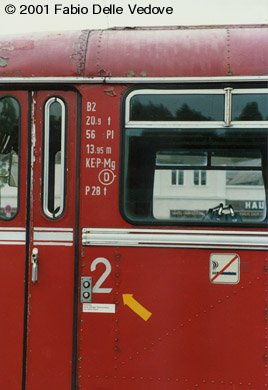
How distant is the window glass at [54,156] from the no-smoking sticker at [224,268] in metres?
1.28

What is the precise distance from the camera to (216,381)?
2.98 m

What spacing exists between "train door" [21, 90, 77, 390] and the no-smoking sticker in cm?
109

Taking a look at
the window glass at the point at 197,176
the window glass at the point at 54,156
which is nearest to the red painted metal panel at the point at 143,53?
the window glass at the point at 54,156

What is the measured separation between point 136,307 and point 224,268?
74 centimetres

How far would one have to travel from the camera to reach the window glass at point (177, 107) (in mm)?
2994

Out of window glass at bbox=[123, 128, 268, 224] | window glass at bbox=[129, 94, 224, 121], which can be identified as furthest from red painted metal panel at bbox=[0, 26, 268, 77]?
window glass at bbox=[123, 128, 268, 224]

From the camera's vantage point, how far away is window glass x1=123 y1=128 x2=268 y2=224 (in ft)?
9.80

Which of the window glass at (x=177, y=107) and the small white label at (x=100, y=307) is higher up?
the window glass at (x=177, y=107)

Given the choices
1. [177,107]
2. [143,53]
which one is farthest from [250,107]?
[143,53]

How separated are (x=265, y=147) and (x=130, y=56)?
127 cm

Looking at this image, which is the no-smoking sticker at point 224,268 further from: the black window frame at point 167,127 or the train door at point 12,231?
the train door at point 12,231

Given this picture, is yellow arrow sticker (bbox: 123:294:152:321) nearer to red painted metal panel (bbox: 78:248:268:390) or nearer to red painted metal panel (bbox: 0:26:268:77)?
red painted metal panel (bbox: 78:248:268:390)

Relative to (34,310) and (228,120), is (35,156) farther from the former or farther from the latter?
(228,120)

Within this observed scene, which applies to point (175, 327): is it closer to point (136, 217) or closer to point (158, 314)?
point (158, 314)
